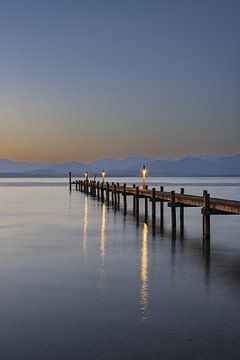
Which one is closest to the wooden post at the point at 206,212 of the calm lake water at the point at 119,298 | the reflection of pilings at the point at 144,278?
the calm lake water at the point at 119,298

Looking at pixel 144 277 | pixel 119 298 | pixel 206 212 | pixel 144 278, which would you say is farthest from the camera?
pixel 206 212

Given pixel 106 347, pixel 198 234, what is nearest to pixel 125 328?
pixel 106 347

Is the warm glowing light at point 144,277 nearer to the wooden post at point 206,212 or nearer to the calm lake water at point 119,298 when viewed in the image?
the calm lake water at point 119,298

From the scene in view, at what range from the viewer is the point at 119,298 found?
39.0 ft

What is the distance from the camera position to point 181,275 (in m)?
14.7

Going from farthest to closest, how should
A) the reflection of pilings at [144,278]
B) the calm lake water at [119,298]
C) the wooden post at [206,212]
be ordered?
the wooden post at [206,212] → the reflection of pilings at [144,278] → the calm lake water at [119,298]

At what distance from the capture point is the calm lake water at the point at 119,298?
28.2 feet

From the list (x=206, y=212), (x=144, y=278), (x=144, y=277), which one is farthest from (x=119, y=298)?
(x=206, y=212)

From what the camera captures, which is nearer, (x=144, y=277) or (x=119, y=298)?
(x=119, y=298)

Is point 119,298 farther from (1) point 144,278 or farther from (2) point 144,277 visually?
(2) point 144,277

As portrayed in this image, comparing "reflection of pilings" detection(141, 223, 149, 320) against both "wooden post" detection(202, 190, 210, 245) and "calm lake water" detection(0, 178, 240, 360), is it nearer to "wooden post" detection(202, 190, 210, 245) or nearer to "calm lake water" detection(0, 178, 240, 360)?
"calm lake water" detection(0, 178, 240, 360)

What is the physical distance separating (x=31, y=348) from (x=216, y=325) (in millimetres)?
3340

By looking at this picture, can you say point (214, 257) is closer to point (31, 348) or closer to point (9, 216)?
point (31, 348)

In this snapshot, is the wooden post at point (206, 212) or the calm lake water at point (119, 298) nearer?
the calm lake water at point (119, 298)
